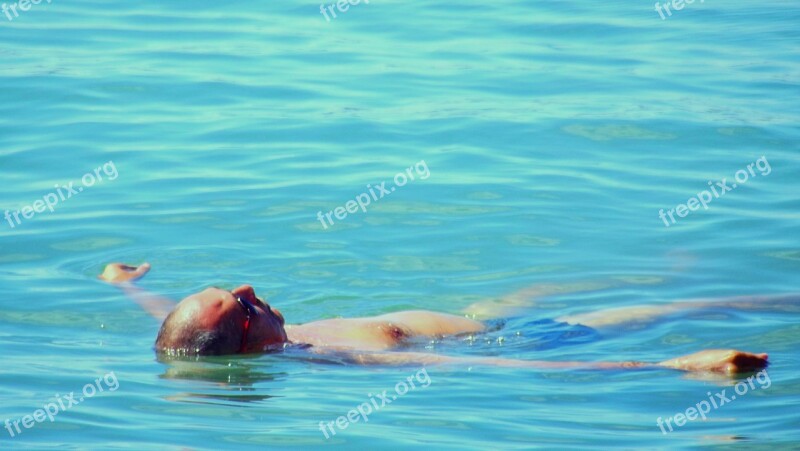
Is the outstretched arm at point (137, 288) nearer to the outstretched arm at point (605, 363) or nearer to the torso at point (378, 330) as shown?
the torso at point (378, 330)

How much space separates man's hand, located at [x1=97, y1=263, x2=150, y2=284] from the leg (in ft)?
10.2

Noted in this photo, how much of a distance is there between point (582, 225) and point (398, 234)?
1.60 metres

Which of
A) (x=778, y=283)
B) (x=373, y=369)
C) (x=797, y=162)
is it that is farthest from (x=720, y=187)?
(x=373, y=369)

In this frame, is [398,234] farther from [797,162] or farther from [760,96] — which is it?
[760,96]

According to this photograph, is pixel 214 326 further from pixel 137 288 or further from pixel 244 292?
pixel 137 288

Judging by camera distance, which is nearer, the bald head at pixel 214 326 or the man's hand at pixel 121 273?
the bald head at pixel 214 326

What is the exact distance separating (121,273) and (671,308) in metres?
4.01

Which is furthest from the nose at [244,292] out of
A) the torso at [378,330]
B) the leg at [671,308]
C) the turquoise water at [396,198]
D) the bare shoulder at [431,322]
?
the leg at [671,308]

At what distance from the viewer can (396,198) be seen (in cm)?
1082

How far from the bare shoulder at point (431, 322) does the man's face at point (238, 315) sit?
956mm

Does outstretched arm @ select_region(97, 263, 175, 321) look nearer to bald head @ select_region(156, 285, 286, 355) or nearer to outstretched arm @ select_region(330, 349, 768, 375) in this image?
bald head @ select_region(156, 285, 286, 355)

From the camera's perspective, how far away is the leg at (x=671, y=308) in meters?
8.12

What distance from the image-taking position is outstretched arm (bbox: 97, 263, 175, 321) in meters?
8.38

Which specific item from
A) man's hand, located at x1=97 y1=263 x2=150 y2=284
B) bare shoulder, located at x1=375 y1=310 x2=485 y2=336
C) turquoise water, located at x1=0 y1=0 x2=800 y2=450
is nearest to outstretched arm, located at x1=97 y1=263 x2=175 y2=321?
man's hand, located at x1=97 y1=263 x2=150 y2=284
